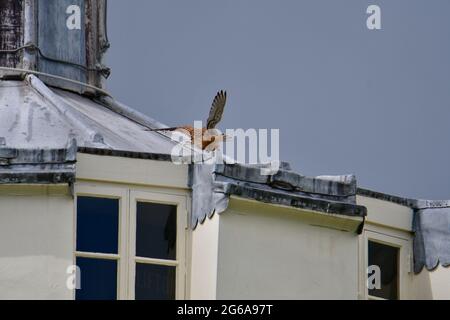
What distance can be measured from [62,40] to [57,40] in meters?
0.22

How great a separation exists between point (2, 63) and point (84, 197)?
8.63 meters

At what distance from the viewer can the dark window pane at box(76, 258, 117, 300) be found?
6275 centimetres

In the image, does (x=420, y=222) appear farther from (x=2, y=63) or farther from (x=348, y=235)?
(x=2, y=63)

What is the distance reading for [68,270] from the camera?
2448 inches

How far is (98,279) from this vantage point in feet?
206

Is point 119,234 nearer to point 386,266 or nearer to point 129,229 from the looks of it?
point 129,229

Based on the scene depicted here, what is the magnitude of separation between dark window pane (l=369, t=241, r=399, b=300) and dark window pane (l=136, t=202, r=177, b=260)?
15.2 ft

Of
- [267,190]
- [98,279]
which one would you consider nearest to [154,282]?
[98,279]

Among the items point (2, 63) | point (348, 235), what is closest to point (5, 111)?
point (2, 63)

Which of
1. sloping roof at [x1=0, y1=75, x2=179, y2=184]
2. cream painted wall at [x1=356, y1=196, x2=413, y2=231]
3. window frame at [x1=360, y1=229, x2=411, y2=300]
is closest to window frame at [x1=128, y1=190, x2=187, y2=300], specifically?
sloping roof at [x1=0, y1=75, x2=179, y2=184]

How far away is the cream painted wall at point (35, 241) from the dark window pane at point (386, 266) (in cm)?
719

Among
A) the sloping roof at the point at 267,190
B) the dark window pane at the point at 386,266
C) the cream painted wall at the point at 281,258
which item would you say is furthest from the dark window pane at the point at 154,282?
the dark window pane at the point at 386,266

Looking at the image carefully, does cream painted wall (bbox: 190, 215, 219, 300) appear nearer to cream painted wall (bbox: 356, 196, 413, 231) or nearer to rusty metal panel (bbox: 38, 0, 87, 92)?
cream painted wall (bbox: 356, 196, 413, 231)

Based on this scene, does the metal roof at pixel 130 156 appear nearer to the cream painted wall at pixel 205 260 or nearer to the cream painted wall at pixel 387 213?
the cream painted wall at pixel 387 213
